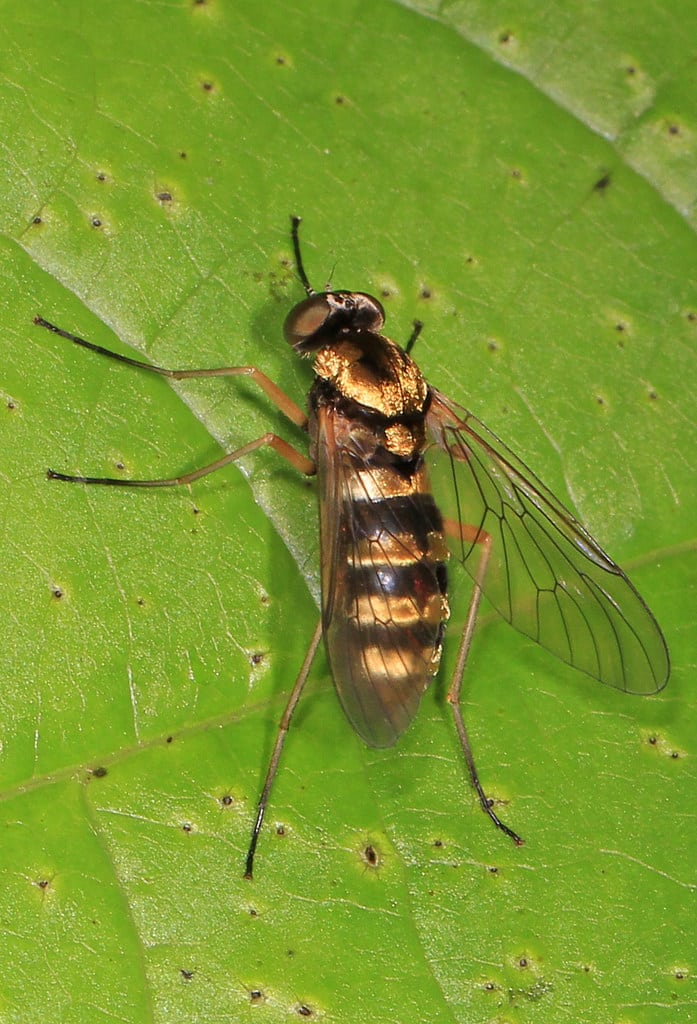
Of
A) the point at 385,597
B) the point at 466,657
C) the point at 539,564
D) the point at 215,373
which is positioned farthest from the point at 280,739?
the point at 215,373

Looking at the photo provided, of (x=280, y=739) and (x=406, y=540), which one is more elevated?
(x=406, y=540)

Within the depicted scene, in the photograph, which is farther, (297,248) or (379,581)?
(297,248)

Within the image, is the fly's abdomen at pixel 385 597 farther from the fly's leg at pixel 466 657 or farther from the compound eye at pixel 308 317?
the compound eye at pixel 308 317

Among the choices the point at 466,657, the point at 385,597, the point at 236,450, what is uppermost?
the point at 236,450

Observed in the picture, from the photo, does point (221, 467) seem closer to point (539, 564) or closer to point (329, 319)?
point (329, 319)

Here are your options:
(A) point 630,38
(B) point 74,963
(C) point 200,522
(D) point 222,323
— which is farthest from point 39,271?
(A) point 630,38

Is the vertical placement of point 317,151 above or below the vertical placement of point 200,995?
above

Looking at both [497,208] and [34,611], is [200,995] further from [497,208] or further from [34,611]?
[497,208]
